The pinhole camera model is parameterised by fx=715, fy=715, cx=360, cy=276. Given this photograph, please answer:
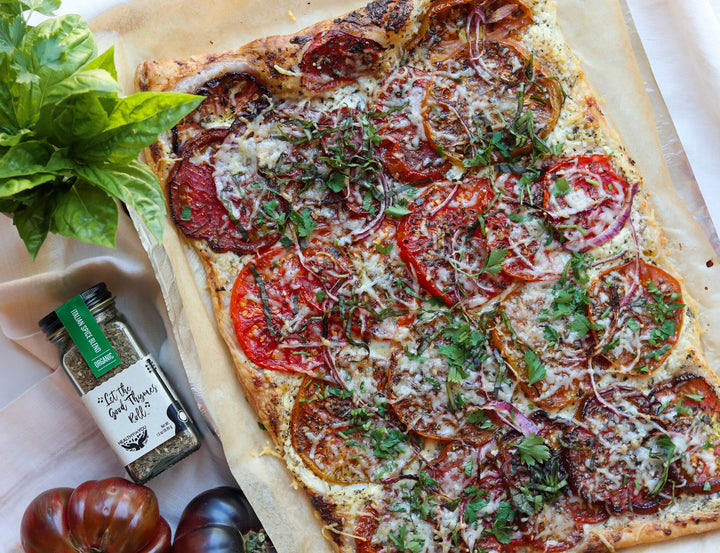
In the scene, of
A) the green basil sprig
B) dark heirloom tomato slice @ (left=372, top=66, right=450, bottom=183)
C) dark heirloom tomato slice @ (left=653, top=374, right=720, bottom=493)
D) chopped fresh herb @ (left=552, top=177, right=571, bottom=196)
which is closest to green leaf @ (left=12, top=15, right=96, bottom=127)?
the green basil sprig

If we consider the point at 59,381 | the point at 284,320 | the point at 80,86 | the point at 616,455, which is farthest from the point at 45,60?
the point at 616,455

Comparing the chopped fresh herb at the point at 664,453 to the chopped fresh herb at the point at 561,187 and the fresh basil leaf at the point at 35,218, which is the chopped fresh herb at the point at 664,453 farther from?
the fresh basil leaf at the point at 35,218

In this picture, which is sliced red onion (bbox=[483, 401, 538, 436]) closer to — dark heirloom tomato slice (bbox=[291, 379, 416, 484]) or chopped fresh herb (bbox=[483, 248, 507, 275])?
dark heirloom tomato slice (bbox=[291, 379, 416, 484])

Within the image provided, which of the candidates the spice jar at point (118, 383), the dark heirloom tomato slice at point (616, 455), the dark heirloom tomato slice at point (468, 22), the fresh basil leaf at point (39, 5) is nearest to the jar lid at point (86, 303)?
the spice jar at point (118, 383)

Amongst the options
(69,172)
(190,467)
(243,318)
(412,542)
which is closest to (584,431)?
(412,542)

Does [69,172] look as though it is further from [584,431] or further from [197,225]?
[584,431]

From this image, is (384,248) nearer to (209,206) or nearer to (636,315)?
(209,206)
